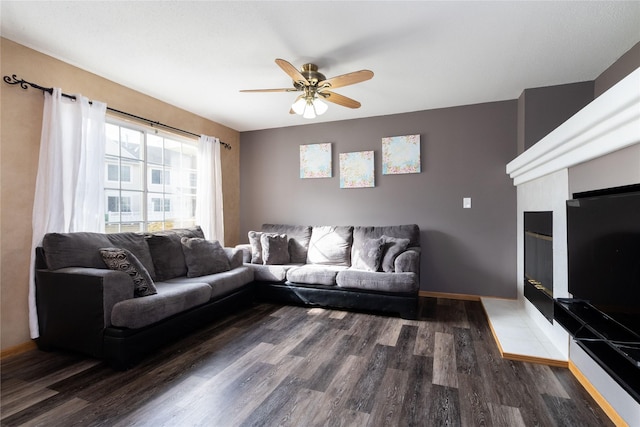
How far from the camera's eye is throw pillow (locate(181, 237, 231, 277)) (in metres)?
3.09

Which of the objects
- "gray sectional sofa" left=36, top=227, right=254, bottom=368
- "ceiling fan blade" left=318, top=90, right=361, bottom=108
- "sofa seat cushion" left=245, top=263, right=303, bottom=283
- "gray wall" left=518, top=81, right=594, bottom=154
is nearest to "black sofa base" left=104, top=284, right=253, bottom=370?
"gray sectional sofa" left=36, top=227, right=254, bottom=368

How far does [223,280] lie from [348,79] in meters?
2.25

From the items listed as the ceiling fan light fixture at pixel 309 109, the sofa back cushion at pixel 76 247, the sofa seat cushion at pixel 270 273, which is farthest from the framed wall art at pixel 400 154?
the sofa back cushion at pixel 76 247

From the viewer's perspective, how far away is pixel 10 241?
7.66 feet

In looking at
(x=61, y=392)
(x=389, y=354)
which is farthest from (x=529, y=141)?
(x=61, y=392)

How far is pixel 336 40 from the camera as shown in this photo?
2.28 metres

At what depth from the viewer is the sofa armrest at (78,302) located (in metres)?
2.11

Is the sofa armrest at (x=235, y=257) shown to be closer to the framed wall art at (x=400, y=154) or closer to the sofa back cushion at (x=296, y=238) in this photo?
the sofa back cushion at (x=296, y=238)

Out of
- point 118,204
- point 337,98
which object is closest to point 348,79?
point 337,98

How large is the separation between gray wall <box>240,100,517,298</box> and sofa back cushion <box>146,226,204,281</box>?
6.46 ft

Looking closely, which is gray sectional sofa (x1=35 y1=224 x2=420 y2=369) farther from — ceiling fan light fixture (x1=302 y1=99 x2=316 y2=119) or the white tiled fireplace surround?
ceiling fan light fixture (x1=302 y1=99 x2=316 y2=119)

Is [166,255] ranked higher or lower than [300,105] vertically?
lower

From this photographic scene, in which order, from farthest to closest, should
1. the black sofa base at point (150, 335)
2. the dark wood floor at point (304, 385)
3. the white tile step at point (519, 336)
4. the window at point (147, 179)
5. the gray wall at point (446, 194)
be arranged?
the gray wall at point (446, 194)
the window at point (147, 179)
the white tile step at point (519, 336)
the black sofa base at point (150, 335)
the dark wood floor at point (304, 385)

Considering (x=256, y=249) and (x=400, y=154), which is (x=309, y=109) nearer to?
(x=400, y=154)
